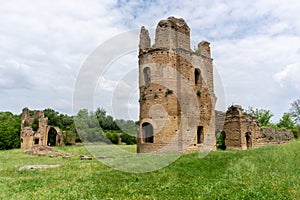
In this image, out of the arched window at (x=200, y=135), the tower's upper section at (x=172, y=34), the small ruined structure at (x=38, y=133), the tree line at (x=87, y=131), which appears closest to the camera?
the tower's upper section at (x=172, y=34)

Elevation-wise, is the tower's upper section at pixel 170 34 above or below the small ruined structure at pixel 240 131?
above

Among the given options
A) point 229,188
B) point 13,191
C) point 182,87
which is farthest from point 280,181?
point 182,87

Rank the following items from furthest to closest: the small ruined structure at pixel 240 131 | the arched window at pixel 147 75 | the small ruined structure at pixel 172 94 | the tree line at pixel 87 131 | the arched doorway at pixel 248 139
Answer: the tree line at pixel 87 131 < the arched doorway at pixel 248 139 < the small ruined structure at pixel 240 131 < the arched window at pixel 147 75 < the small ruined structure at pixel 172 94

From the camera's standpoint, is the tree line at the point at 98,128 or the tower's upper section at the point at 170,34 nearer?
the tower's upper section at the point at 170,34

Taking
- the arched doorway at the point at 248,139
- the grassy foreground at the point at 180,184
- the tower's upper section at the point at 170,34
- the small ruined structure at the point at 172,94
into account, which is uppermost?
the tower's upper section at the point at 170,34

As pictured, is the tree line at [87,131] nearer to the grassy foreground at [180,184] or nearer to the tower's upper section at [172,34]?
the tower's upper section at [172,34]

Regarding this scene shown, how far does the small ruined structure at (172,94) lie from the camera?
18.0m

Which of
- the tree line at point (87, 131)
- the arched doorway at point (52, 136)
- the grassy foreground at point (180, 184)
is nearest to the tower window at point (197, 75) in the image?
the grassy foreground at point (180, 184)

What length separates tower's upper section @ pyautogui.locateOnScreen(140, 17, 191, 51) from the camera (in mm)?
18984

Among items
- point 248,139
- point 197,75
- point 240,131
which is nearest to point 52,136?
point 248,139

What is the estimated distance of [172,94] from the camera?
18219 millimetres

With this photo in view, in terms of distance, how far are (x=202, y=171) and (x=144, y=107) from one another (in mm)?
9113

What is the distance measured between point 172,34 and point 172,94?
4.64 metres

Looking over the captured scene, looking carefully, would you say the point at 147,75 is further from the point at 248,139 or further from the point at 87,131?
the point at 87,131
